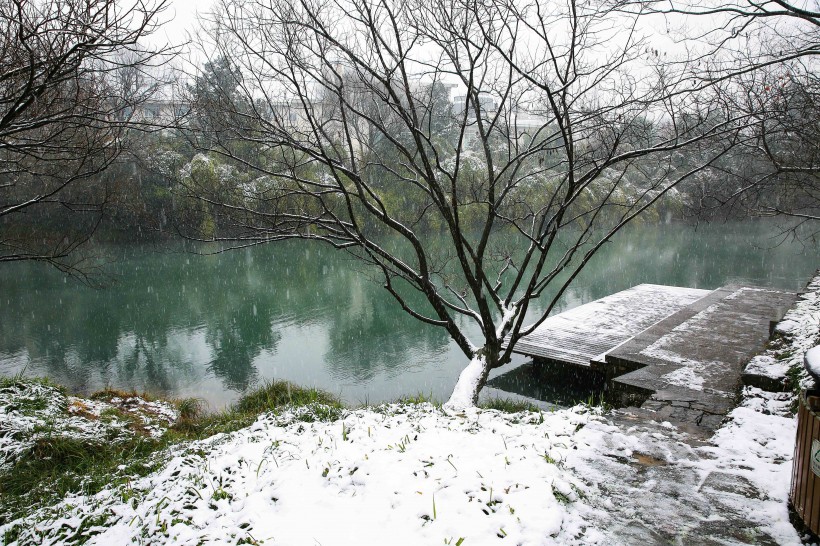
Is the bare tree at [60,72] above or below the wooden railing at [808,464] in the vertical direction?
above

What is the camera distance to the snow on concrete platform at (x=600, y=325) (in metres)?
9.04

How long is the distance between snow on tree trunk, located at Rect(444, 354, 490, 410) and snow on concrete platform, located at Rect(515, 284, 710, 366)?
3.46m

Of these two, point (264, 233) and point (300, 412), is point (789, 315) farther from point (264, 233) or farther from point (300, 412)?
point (264, 233)

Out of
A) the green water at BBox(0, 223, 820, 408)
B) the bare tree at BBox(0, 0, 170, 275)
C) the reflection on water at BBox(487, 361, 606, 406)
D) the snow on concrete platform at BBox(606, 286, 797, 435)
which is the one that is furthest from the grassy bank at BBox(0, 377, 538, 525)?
the green water at BBox(0, 223, 820, 408)

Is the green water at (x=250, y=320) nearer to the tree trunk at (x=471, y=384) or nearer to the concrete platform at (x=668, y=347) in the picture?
the concrete platform at (x=668, y=347)

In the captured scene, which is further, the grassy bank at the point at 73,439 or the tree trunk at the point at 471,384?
the tree trunk at the point at 471,384

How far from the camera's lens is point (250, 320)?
535 inches

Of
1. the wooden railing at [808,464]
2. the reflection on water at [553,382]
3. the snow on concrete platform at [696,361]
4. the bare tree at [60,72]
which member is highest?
the bare tree at [60,72]

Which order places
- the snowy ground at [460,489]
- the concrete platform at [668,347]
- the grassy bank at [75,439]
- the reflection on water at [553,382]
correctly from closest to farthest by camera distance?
the snowy ground at [460,489] → the grassy bank at [75,439] → the concrete platform at [668,347] → the reflection on water at [553,382]

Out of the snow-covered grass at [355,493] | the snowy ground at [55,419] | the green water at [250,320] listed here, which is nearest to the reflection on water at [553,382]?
the green water at [250,320]

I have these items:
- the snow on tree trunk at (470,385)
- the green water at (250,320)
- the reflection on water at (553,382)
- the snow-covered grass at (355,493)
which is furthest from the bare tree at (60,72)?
the reflection on water at (553,382)

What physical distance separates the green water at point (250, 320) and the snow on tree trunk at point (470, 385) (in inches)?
129

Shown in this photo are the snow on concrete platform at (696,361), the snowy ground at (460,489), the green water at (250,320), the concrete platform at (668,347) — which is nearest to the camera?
the snowy ground at (460,489)

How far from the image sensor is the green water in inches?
392
